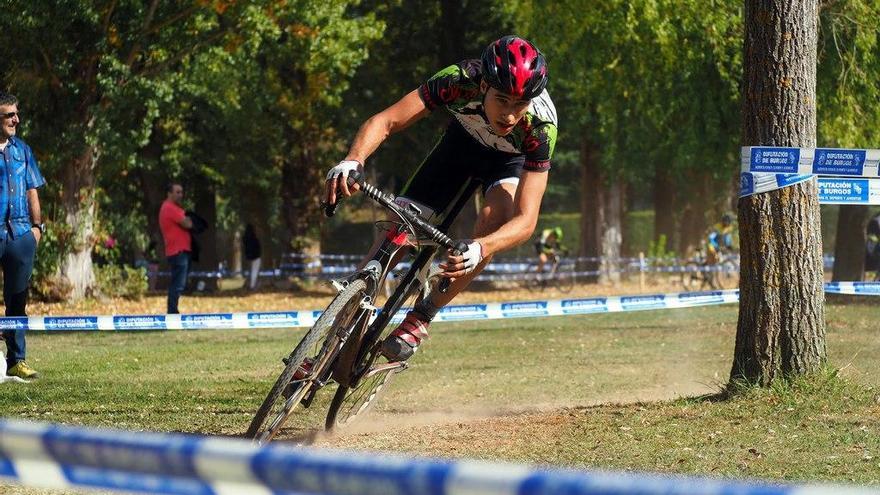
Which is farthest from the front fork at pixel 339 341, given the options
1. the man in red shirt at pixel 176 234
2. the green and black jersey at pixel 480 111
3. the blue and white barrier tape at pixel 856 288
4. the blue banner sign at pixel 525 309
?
the man in red shirt at pixel 176 234

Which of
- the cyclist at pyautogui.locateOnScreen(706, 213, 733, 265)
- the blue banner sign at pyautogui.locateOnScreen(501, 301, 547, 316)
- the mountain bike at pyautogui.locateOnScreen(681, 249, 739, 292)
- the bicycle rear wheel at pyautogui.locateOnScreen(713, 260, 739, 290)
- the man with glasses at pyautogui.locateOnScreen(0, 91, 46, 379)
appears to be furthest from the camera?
the bicycle rear wheel at pyautogui.locateOnScreen(713, 260, 739, 290)

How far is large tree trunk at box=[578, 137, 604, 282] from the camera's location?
39.2 meters

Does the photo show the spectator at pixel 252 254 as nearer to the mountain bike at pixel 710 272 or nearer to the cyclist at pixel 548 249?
the cyclist at pixel 548 249

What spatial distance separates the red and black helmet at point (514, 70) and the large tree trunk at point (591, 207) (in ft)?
106

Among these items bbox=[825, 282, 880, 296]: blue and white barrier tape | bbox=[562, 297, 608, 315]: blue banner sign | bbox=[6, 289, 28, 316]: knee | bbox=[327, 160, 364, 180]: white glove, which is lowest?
bbox=[562, 297, 608, 315]: blue banner sign

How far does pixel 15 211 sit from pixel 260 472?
816cm

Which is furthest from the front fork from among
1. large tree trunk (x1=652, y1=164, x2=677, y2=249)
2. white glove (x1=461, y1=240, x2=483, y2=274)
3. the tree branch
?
large tree trunk (x1=652, y1=164, x2=677, y2=249)

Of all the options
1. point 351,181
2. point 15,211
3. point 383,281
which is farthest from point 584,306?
point 351,181

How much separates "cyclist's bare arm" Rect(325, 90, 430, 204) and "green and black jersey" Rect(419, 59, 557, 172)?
91mm

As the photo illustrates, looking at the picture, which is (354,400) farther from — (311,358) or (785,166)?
(785,166)

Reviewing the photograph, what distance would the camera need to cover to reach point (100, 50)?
2309cm

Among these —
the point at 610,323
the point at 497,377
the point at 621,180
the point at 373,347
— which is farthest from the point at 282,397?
the point at 621,180

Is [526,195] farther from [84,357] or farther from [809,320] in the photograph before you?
[84,357]

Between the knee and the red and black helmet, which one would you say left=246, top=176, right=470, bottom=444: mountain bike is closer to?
the red and black helmet
